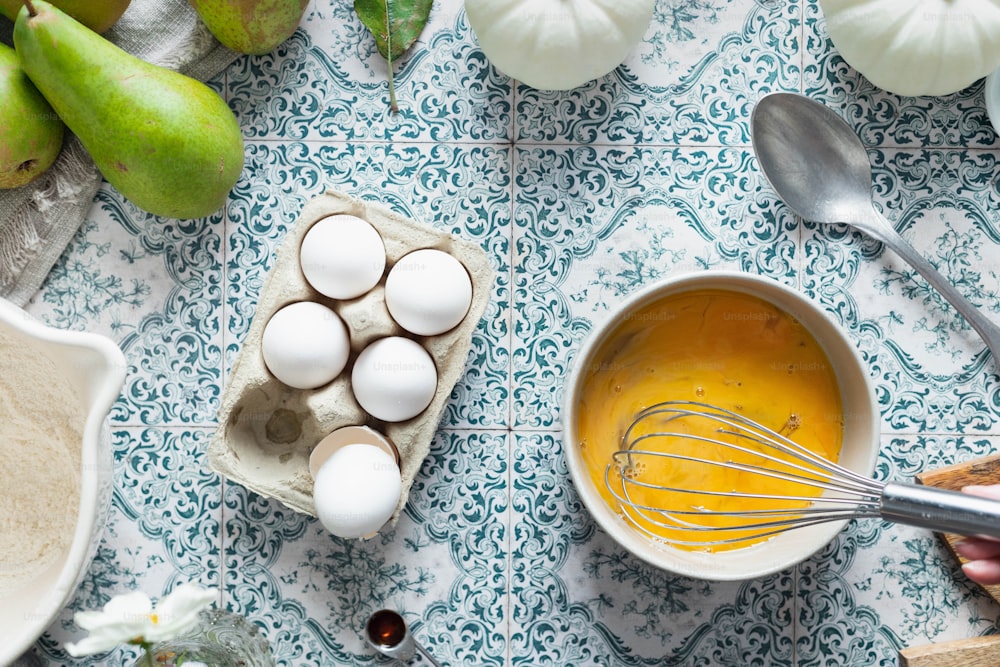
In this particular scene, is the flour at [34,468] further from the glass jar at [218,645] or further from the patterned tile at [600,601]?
the patterned tile at [600,601]

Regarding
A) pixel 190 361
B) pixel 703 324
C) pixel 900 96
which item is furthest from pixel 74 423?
pixel 900 96

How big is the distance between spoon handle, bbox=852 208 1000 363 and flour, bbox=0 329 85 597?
78cm

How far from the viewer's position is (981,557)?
82 centimetres

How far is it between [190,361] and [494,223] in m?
0.33

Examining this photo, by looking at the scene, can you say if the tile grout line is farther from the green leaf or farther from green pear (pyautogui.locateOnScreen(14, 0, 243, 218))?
green pear (pyautogui.locateOnScreen(14, 0, 243, 218))

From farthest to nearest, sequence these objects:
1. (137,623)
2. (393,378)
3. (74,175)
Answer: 1. (74,175)
2. (393,378)
3. (137,623)

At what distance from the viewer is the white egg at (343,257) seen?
28.6 inches

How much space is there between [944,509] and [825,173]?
349 mm

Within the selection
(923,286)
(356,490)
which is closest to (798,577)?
(923,286)

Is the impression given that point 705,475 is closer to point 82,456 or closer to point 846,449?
point 846,449

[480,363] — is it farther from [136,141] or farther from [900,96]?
[900,96]

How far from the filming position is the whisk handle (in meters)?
0.65

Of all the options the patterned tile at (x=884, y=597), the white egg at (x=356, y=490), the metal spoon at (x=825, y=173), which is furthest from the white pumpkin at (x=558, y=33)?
the patterned tile at (x=884, y=597)

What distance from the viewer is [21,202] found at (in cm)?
83
